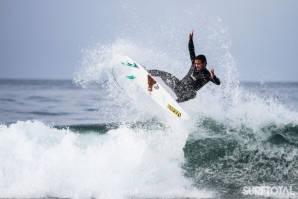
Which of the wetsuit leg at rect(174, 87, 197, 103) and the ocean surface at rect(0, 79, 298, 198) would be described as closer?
the ocean surface at rect(0, 79, 298, 198)

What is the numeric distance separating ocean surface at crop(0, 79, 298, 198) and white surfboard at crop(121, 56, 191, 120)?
59 cm

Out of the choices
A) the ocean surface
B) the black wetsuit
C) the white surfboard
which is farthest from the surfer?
the ocean surface

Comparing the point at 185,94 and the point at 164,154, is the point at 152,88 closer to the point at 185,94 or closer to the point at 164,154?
the point at 185,94

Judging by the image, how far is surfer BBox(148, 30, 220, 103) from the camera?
871 cm

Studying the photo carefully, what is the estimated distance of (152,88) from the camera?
9680mm

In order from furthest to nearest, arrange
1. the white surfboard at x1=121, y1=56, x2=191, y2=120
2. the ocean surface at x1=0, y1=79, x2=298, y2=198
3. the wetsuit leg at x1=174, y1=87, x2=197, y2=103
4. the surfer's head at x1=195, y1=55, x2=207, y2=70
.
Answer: the white surfboard at x1=121, y1=56, x2=191, y2=120
the wetsuit leg at x1=174, y1=87, x2=197, y2=103
the surfer's head at x1=195, y1=55, x2=207, y2=70
the ocean surface at x1=0, y1=79, x2=298, y2=198

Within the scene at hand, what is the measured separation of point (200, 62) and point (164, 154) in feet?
6.92

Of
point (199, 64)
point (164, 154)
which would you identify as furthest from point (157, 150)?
point (199, 64)

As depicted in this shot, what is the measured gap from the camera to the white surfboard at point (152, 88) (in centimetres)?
916

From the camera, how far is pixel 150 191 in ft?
25.4

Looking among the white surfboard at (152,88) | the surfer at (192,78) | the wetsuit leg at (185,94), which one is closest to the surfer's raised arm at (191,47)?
the surfer at (192,78)

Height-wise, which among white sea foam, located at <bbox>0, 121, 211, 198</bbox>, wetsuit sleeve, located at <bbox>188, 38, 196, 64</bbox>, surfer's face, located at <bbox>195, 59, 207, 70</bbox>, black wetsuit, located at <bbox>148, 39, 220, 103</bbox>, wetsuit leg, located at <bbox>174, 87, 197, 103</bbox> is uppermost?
wetsuit sleeve, located at <bbox>188, 38, 196, 64</bbox>

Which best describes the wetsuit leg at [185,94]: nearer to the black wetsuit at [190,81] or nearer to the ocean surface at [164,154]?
the black wetsuit at [190,81]

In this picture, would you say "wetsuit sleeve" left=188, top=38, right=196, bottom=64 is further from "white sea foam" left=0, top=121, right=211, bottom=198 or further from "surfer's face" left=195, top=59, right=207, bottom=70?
"white sea foam" left=0, top=121, right=211, bottom=198
